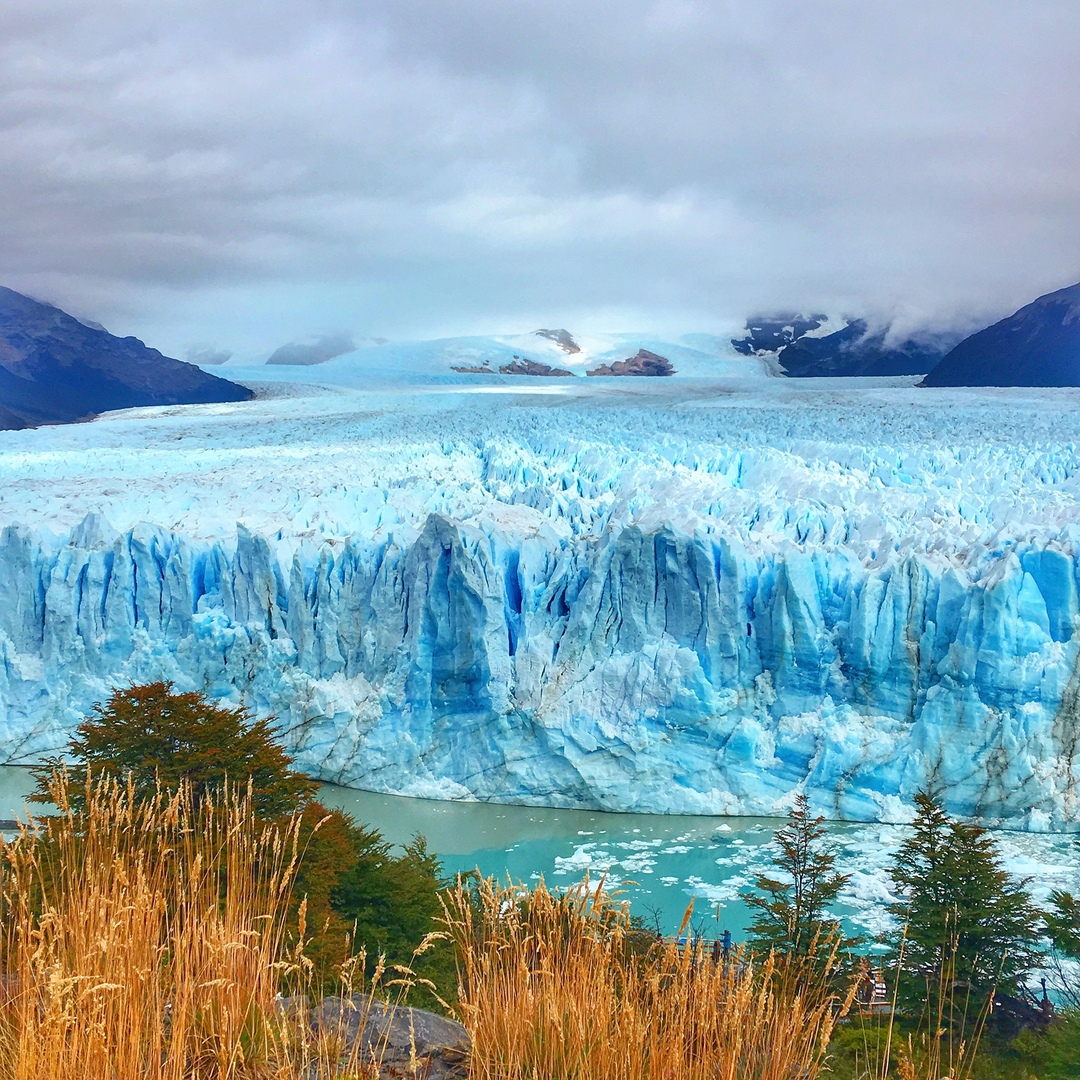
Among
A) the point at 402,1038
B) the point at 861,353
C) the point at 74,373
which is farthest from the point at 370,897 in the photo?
the point at 861,353

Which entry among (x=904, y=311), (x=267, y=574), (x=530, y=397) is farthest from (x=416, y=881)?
(x=904, y=311)

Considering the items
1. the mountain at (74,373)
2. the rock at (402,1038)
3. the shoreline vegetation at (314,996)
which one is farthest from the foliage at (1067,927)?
the mountain at (74,373)

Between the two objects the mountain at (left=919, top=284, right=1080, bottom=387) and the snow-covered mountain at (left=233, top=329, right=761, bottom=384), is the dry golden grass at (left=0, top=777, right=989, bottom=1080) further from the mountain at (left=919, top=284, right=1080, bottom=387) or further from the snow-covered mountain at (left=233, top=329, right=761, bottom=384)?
the snow-covered mountain at (left=233, top=329, right=761, bottom=384)

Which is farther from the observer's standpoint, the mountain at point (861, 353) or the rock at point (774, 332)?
the rock at point (774, 332)

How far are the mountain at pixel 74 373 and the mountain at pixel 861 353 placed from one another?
19173 millimetres

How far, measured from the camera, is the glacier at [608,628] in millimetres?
9672

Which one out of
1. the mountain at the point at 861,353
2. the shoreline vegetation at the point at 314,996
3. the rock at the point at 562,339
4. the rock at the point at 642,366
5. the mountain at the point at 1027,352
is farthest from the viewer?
the rock at the point at 562,339

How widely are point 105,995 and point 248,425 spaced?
20.0 meters

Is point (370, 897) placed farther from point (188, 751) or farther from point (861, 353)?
point (861, 353)

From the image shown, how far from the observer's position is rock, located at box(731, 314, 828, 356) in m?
37.1

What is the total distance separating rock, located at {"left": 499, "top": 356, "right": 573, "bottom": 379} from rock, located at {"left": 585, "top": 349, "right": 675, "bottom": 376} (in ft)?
5.23

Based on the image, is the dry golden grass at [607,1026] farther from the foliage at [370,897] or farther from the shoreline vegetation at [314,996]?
the foliage at [370,897]

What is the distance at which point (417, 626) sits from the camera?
35.6ft

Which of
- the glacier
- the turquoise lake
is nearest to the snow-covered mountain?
the glacier
